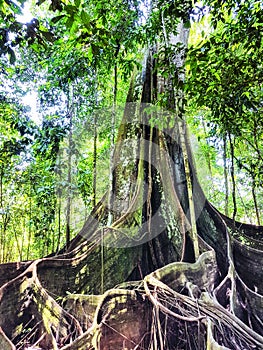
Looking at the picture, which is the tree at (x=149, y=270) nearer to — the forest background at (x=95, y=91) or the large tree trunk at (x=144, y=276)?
the large tree trunk at (x=144, y=276)

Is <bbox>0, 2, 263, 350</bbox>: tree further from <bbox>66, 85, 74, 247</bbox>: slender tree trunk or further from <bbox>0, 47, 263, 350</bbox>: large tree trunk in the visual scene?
<bbox>66, 85, 74, 247</bbox>: slender tree trunk

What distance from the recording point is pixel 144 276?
232 cm

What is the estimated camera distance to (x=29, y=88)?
3928 millimetres

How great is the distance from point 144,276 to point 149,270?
8 cm

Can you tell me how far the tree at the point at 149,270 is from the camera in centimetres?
166

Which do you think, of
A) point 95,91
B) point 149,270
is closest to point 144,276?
point 149,270

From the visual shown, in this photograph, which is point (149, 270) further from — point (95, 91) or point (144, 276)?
point (95, 91)

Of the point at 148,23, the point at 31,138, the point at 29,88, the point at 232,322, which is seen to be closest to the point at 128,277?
the point at 232,322

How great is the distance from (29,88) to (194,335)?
11.6 ft

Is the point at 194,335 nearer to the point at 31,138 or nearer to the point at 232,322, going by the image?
the point at 232,322

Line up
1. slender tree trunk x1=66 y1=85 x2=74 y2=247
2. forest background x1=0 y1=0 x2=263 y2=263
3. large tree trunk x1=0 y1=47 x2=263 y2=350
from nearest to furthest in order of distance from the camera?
1. large tree trunk x1=0 y1=47 x2=263 y2=350
2. forest background x1=0 y1=0 x2=263 y2=263
3. slender tree trunk x1=66 y1=85 x2=74 y2=247

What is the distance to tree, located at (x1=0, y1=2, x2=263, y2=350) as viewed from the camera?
166 centimetres

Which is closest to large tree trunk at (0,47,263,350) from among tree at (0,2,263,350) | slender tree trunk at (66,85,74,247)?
tree at (0,2,263,350)

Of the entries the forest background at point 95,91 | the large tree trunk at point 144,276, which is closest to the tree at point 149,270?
Answer: the large tree trunk at point 144,276
